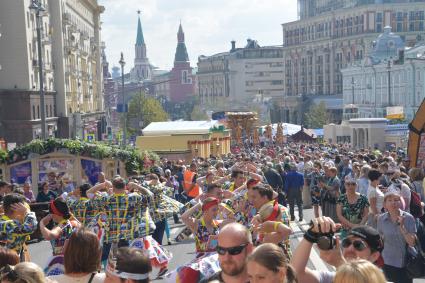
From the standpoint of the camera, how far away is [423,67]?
88000mm

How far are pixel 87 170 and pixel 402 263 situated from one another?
46.4 feet

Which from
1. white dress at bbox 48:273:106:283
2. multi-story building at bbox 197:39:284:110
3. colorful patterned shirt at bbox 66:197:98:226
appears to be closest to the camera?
white dress at bbox 48:273:106:283

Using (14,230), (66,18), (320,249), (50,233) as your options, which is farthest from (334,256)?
(66,18)

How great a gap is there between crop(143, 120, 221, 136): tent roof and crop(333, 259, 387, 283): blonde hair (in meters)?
37.1

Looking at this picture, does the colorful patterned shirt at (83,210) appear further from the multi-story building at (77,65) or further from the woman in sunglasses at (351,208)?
the multi-story building at (77,65)

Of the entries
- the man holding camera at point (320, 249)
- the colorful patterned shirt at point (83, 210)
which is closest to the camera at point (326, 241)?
the man holding camera at point (320, 249)

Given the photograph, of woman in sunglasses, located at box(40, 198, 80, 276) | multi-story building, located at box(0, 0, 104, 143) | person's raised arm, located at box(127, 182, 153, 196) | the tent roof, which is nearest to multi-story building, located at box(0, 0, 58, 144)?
multi-story building, located at box(0, 0, 104, 143)

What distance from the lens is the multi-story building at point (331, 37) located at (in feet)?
442

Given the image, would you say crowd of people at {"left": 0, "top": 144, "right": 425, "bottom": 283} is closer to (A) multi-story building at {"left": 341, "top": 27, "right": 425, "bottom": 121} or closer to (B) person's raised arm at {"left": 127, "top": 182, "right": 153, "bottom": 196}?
(B) person's raised arm at {"left": 127, "top": 182, "right": 153, "bottom": 196}

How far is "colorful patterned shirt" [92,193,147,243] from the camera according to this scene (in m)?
10.9

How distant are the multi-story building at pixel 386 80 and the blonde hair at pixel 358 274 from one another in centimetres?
8058

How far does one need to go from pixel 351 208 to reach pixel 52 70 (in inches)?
2095

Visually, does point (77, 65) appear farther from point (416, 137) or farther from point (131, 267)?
point (131, 267)

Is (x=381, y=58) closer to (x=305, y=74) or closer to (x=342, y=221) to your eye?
(x=305, y=74)
